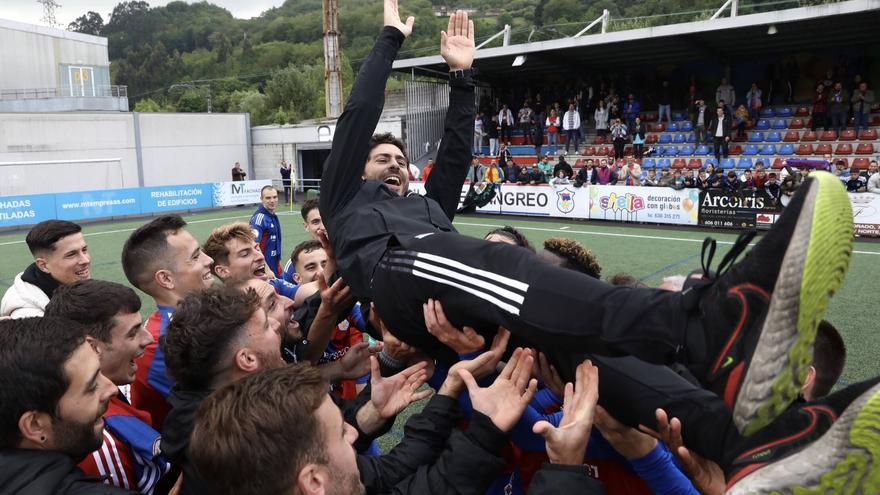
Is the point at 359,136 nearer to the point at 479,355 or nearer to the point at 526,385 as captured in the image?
the point at 479,355

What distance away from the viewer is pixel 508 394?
78.0 inches

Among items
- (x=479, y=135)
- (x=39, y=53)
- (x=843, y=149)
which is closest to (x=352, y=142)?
(x=843, y=149)

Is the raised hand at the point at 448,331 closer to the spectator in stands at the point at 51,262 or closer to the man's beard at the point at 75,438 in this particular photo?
the man's beard at the point at 75,438

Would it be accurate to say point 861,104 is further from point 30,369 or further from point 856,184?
Result: point 30,369

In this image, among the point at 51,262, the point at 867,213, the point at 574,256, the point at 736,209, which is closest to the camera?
the point at 574,256

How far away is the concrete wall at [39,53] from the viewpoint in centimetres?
3734

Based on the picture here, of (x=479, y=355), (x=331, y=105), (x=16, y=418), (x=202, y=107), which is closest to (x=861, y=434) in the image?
(x=479, y=355)

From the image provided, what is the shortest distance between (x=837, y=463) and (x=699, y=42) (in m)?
21.2

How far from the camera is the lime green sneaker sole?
1582mm

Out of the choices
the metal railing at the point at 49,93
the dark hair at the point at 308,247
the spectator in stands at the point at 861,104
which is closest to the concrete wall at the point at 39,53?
the metal railing at the point at 49,93

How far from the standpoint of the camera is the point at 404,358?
9.23ft

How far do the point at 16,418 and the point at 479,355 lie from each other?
149 cm

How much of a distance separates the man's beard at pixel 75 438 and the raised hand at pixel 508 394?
1219 mm

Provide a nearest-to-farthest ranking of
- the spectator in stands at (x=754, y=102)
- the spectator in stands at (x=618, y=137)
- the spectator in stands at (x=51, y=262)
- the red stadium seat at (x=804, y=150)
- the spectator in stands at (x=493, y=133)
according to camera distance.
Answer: the spectator in stands at (x=51, y=262), the red stadium seat at (x=804, y=150), the spectator in stands at (x=754, y=102), the spectator in stands at (x=618, y=137), the spectator in stands at (x=493, y=133)
